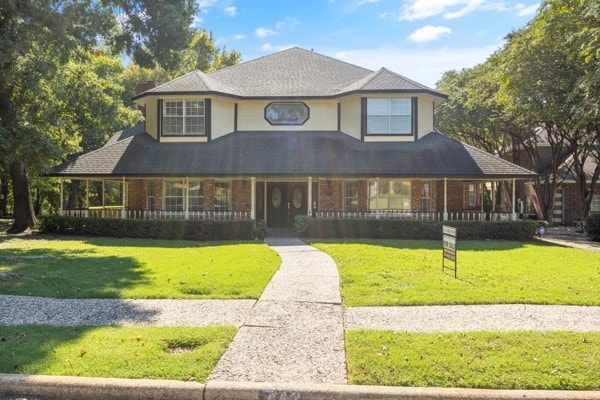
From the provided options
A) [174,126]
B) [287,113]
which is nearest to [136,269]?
[174,126]

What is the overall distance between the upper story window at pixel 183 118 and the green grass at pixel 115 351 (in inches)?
669

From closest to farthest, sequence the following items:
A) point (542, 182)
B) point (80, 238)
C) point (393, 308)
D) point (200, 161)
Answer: point (393, 308) → point (80, 238) → point (200, 161) → point (542, 182)

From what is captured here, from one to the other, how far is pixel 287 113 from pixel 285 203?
15.2ft

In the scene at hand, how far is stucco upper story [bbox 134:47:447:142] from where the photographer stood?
22094mm

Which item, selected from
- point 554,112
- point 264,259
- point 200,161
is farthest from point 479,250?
point 200,161

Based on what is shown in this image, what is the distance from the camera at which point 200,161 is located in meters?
20.7

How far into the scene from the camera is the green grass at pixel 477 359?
465 cm

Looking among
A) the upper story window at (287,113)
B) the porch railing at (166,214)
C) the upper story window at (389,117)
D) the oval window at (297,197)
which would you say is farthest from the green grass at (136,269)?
the upper story window at (389,117)

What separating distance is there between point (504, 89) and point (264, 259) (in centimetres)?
1506

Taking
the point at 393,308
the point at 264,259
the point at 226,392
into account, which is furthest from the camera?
the point at 264,259

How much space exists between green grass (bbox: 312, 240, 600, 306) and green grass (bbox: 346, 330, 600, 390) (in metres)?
2.06

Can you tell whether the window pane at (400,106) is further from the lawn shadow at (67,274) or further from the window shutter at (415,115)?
the lawn shadow at (67,274)

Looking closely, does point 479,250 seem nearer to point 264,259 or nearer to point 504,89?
point 264,259

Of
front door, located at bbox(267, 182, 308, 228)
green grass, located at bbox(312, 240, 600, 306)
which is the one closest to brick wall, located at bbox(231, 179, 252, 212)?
front door, located at bbox(267, 182, 308, 228)
